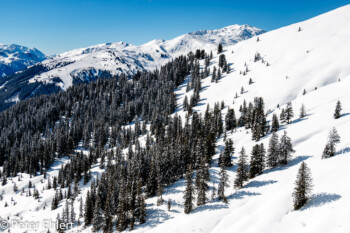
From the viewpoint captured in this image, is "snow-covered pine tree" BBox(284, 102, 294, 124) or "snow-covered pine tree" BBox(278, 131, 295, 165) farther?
"snow-covered pine tree" BBox(284, 102, 294, 124)

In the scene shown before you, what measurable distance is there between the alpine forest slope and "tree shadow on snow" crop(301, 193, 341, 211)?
170 millimetres

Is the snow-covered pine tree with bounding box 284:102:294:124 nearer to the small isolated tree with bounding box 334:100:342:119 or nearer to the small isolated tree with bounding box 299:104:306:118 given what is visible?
the small isolated tree with bounding box 299:104:306:118

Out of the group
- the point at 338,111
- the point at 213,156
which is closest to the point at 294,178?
the point at 213,156

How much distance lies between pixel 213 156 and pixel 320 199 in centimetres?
4553

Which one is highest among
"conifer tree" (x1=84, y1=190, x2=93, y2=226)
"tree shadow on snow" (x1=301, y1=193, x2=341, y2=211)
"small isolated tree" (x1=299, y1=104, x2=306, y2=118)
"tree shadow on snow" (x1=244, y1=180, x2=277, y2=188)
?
"small isolated tree" (x1=299, y1=104, x2=306, y2=118)

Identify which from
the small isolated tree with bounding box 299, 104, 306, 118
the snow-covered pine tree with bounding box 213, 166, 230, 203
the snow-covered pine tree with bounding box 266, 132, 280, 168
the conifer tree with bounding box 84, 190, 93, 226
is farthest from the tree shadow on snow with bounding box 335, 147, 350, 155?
the conifer tree with bounding box 84, 190, 93, 226

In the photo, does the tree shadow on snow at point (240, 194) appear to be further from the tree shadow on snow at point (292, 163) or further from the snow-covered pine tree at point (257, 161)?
the tree shadow on snow at point (292, 163)

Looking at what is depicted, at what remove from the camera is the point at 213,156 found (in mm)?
83500

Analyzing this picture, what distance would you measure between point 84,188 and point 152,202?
50.8 metres

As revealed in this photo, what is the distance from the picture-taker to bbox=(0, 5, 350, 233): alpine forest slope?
148ft

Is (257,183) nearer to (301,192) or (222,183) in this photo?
(222,183)

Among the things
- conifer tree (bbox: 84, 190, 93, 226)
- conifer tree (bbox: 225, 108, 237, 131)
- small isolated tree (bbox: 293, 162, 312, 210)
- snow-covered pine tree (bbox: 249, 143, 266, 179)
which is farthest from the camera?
conifer tree (bbox: 225, 108, 237, 131)

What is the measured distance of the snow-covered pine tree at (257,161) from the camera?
60312mm

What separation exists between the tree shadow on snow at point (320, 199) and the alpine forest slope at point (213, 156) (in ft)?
0.56
